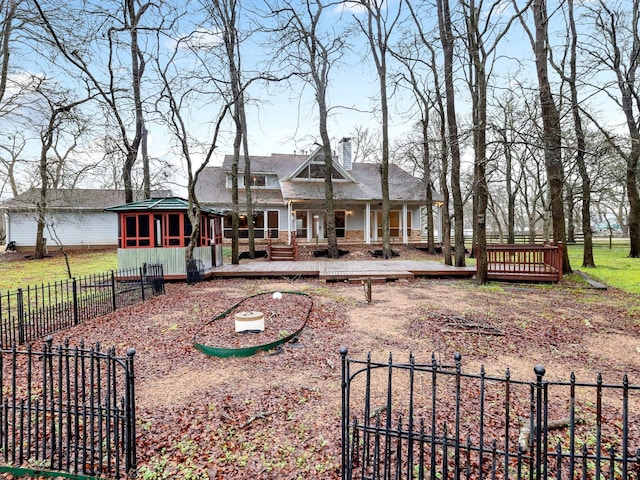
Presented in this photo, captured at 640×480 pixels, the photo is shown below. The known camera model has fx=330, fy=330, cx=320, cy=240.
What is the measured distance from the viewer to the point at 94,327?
6.49 m

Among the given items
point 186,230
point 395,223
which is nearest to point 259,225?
point 395,223

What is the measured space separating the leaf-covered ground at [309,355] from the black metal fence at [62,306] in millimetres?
417

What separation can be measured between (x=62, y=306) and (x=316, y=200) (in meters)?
15.0

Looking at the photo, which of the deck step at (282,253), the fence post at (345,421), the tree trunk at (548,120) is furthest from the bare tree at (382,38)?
the fence post at (345,421)

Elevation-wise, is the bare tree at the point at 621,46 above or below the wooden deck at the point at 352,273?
above

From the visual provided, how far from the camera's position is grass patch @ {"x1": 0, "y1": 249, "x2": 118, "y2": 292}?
11812 mm

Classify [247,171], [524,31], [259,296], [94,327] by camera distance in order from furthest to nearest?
1. [247,171]
2. [524,31]
3. [259,296]
4. [94,327]

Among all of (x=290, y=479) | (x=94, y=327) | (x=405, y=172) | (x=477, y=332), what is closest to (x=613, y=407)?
(x=477, y=332)

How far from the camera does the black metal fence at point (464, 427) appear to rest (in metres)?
2.25

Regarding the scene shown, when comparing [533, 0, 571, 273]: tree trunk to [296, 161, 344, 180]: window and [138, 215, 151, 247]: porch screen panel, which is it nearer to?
[296, 161, 344, 180]: window

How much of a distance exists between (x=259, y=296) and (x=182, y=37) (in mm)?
9001

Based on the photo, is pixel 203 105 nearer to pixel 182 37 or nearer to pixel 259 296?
pixel 182 37

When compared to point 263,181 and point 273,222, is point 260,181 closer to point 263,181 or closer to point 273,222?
point 263,181

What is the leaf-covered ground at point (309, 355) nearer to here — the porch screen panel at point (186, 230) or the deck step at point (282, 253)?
the porch screen panel at point (186, 230)
